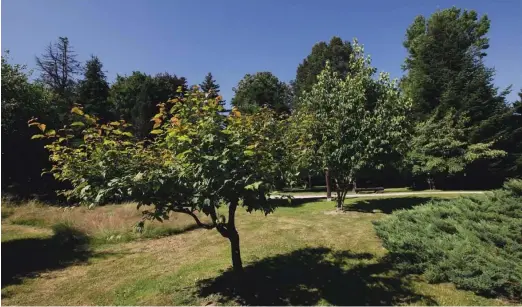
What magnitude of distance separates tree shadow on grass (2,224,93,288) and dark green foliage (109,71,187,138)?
97.0 ft

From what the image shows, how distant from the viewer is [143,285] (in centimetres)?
743

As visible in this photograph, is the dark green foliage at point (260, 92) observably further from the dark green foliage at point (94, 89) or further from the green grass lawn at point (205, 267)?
the green grass lawn at point (205, 267)

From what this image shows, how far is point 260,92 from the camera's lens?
1905 inches

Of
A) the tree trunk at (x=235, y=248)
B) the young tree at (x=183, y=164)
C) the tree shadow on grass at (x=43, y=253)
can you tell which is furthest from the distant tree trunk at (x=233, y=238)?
the tree shadow on grass at (x=43, y=253)

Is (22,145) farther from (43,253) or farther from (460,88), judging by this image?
(460,88)

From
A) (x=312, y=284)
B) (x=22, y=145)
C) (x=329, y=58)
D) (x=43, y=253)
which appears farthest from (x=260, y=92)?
(x=312, y=284)

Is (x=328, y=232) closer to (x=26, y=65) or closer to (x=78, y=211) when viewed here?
(x=78, y=211)

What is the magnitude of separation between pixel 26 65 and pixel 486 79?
40.4m

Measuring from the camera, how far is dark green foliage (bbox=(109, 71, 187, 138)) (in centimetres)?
4144

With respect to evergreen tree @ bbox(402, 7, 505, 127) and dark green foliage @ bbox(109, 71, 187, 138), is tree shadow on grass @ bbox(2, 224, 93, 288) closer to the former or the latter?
dark green foliage @ bbox(109, 71, 187, 138)

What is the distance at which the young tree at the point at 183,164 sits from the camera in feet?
17.5

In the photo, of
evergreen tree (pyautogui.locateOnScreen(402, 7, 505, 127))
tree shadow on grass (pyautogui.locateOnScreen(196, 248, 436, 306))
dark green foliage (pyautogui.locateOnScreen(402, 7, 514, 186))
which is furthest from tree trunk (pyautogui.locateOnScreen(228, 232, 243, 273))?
evergreen tree (pyautogui.locateOnScreen(402, 7, 505, 127))

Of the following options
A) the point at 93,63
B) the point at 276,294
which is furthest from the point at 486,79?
the point at 93,63

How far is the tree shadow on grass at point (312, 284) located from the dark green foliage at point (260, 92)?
3664 centimetres
